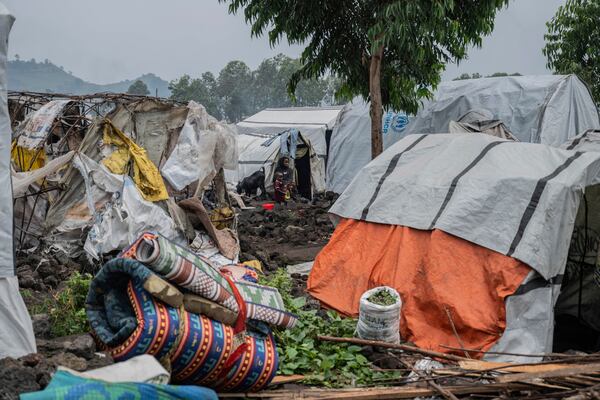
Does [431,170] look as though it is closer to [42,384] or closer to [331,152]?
[42,384]

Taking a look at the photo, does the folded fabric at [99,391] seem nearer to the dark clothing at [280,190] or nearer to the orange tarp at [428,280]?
the orange tarp at [428,280]

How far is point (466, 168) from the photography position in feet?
19.5

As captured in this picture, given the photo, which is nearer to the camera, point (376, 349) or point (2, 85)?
point (2, 85)

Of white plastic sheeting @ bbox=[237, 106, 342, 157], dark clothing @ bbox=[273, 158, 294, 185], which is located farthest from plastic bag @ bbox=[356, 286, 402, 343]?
white plastic sheeting @ bbox=[237, 106, 342, 157]

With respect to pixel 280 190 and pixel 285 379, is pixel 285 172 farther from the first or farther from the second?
pixel 285 379

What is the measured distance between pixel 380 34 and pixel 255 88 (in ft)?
214

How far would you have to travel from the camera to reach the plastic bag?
16.3 ft

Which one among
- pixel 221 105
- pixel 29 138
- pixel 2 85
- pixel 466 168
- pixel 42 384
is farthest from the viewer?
pixel 221 105

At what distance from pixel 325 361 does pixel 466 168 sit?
2.53m

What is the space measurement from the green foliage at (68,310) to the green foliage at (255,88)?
6084 cm

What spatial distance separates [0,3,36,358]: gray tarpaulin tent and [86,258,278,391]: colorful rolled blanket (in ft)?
1.33

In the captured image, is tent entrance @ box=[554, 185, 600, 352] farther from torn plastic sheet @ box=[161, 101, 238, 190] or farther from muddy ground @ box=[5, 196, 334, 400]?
torn plastic sheet @ box=[161, 101, 238, 190]

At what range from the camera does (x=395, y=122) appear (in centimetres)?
Result: 1480

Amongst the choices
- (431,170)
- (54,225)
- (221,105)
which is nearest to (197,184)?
(54,225)
